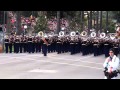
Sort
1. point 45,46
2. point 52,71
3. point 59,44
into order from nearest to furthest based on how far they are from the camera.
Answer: point 52,71
point 45,46
point 59,44

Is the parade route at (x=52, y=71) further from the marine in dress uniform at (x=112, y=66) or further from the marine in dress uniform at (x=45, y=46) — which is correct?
the marine in dress uniform at (x=45, y=46)

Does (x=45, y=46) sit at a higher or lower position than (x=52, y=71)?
higher

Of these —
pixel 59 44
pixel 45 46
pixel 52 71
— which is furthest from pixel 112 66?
pixel 59 44

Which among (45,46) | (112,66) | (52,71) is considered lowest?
(52,71)

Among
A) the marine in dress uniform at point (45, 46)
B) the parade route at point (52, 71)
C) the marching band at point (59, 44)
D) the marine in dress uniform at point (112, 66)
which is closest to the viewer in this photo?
the marine in dress uniform at point (112, 66)

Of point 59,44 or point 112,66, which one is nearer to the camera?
point 112,66

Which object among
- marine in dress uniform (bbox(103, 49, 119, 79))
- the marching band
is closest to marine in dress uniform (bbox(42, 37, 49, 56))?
the marching band

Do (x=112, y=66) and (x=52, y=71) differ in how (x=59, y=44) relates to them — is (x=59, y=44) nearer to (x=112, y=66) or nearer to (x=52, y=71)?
(x=52, y=71)

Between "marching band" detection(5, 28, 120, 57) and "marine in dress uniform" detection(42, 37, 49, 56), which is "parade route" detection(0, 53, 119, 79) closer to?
"marine in dress uniform" detection(42, 37, 49, 56)

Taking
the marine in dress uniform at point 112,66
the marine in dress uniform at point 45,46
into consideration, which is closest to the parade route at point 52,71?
the marine in dress uniform at point 112,66

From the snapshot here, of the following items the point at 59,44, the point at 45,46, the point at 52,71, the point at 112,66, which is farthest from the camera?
the point at 59,44

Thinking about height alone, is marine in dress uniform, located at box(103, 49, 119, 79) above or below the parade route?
above
